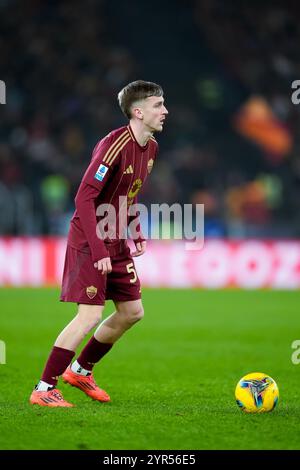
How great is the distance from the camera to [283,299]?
1642cm

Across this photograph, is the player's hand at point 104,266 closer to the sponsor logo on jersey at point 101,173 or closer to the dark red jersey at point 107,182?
the dark red jersey at point 107,182

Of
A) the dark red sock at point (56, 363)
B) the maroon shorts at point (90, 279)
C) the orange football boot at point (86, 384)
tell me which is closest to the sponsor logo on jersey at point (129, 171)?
the maroon shorts at point (90, 279)

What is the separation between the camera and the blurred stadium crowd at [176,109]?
20.6 m

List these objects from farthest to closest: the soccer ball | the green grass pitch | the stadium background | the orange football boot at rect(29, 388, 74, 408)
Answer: the stadium background
the orange football boot at rect(29, 388, 74, 408)
the soccer ball
the green grass pitch

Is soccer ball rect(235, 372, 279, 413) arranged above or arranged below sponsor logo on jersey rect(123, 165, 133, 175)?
below

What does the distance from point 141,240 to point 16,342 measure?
13.4 ft

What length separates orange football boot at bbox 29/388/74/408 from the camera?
6.18m

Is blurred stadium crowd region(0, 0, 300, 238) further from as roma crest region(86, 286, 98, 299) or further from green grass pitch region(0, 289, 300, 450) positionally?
as roma crest region(86, 286, 98, 299)

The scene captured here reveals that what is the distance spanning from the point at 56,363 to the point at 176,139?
693 inches

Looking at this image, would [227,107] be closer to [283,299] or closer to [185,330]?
[283,299]

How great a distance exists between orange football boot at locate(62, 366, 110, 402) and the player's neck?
1822 mm

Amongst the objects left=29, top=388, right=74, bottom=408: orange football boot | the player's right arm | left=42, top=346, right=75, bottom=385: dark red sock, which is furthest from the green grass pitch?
the player's right arm

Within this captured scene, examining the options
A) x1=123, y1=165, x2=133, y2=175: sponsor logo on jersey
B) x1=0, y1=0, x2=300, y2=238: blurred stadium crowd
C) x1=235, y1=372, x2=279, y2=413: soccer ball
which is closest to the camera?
x1=235, y1=372, x2=279, y2=413: soccer ball
